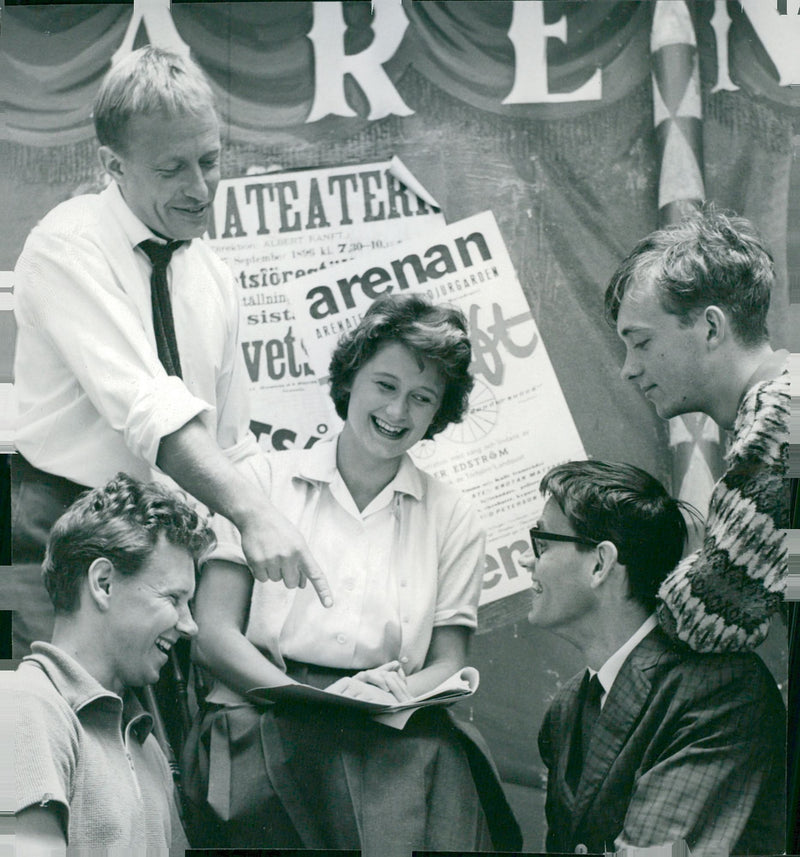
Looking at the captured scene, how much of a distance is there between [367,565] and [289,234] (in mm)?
1308

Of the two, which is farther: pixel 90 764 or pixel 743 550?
pixel 743 550

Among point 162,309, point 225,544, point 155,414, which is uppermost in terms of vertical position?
point 162,309

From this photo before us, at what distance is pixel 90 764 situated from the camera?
14.0 feet

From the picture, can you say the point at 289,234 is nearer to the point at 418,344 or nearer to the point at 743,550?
the point at 418,344

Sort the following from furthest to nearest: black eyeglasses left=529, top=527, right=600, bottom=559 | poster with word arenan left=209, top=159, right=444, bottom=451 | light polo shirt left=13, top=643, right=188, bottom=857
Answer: poster with word arenan left=209, top=159, right=444, bottom=451, black eyeglasses left=529, top=527, right=600, bottom=559, light polo shirt left=13, top=643, right=188, bottom=857

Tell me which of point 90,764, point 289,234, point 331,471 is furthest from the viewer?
point 289,234

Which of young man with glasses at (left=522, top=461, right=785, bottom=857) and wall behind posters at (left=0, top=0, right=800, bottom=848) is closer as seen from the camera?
young man with glasses at (left=522, top=461, right=785, bottom=857)

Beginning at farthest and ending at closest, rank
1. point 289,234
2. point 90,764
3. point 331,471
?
point 289,234
point 331,471
point 90,764

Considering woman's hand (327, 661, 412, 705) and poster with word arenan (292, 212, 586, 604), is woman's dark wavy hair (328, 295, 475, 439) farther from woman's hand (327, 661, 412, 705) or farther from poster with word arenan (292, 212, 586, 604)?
woman's hand (327, 661, 412, 705)

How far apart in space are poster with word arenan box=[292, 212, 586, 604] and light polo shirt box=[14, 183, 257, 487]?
0.36 metres

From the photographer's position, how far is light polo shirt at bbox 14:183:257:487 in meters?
4.51

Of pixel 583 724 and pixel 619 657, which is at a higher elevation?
pixel 619 657

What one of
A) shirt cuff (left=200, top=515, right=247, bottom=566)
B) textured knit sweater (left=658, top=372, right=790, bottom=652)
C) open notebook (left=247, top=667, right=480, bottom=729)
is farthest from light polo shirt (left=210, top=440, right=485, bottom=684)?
textured knit sweater (left=658, top=372, right=790, bottom=652)

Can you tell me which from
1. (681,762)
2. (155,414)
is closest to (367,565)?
(155,414)
